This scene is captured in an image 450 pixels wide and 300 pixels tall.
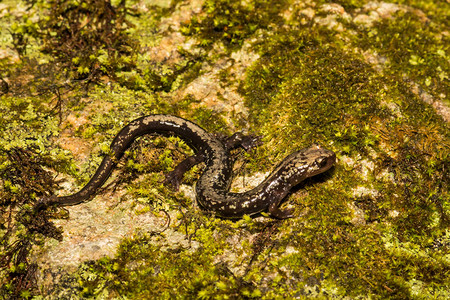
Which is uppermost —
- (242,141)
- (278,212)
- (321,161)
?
(321,161)

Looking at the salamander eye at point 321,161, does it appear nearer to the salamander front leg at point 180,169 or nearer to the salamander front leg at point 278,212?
the salamander front leg at point 278,212

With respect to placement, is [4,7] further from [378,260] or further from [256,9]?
[378,260]

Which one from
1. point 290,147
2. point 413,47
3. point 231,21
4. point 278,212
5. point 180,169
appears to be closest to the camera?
point 278,212

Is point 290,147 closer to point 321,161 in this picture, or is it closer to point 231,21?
point 321,161

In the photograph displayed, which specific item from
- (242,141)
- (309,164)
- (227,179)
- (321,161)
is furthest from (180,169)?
(321,161)

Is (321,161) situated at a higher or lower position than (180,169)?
higher

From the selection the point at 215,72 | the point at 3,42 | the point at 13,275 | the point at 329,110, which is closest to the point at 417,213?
the point at 329,110

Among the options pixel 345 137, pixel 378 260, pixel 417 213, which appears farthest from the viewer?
pixel 345 137

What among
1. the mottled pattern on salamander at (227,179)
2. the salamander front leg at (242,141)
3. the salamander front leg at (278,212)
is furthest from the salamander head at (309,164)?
the salamander front leg at (242,141)
